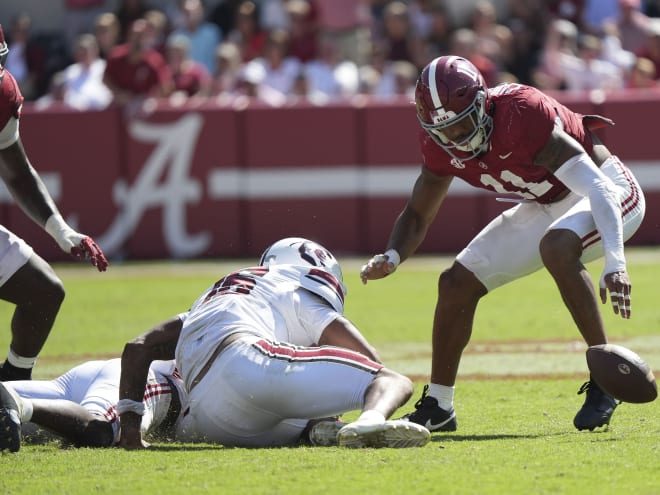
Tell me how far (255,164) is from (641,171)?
14.7ft

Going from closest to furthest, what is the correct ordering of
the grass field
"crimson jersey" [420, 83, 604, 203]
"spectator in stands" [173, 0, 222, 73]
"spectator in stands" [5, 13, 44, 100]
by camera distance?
the grass field → "crimson jersey" [420, 83, 604, 203] → "spectator in stands" [173, 0, 222, 73] → "spectator in stands" [5, 13, 44, 100]

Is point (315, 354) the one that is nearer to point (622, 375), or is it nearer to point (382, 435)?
point (382, 435)

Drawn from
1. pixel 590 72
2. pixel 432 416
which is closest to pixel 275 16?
pixel 590 72

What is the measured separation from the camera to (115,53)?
15.3 m

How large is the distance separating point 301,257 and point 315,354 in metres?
0.74

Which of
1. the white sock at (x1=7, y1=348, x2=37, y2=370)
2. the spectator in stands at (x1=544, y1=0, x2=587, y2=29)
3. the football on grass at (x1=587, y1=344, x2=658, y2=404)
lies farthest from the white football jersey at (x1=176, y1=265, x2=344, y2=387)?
the spectator in stands at (x1=544, y1=0, x2=587, y2=29)

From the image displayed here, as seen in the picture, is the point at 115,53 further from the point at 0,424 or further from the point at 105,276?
the point at 0,424

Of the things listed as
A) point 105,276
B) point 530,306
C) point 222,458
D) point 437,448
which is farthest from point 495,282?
point 105,276

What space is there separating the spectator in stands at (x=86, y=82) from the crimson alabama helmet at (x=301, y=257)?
9749mm

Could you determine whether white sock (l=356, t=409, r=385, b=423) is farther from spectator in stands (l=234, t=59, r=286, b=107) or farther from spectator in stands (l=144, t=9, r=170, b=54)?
spectator in stands (l=144, t=9, r=170, b=54)

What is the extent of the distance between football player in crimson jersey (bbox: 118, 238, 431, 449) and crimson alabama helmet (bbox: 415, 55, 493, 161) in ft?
2.74

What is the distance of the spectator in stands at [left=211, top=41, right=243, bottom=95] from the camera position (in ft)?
50.5

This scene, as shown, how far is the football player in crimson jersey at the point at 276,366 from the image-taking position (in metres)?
5.50

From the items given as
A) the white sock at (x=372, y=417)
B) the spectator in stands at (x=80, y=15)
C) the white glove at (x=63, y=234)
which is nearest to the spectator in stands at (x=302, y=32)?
the spectator in stands at (x=80, y=15)
